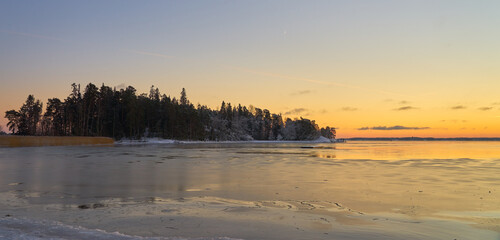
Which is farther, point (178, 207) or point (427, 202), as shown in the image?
point (427, 202)

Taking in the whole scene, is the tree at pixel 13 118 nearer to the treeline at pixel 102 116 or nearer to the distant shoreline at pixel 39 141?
the treeline at pixel 102 116

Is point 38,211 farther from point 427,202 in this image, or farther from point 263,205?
point 427,202

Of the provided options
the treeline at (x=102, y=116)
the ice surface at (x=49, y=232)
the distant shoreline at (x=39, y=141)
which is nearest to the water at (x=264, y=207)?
the ice surface at (x=49, y=232)

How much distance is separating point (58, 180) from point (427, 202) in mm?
13387

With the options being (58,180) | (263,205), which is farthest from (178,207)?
(58,180)

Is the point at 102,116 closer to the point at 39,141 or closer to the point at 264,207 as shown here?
the point at 39,141

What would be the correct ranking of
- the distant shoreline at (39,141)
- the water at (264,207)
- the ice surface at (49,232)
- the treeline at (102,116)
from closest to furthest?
the ice surface at (49,232) → the water at (264,207) → the distant shoreline at (39,141) → the treeline at (102,116)

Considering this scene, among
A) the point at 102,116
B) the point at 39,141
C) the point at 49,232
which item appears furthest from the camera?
the point at 102,116

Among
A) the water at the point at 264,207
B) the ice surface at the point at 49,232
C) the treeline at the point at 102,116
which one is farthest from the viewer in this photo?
the treeline at the point at 102,116

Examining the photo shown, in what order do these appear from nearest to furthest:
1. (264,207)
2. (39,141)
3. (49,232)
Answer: (49,232)
(264,207)
(39,141)

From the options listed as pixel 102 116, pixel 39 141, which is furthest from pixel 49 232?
pixel 102 116

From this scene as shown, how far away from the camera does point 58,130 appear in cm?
10606

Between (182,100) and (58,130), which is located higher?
(182,100)

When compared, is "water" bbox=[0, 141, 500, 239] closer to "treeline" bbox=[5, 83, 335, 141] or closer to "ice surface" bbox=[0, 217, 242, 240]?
"ice surface" bbox=[0, 217, 242, 240]
